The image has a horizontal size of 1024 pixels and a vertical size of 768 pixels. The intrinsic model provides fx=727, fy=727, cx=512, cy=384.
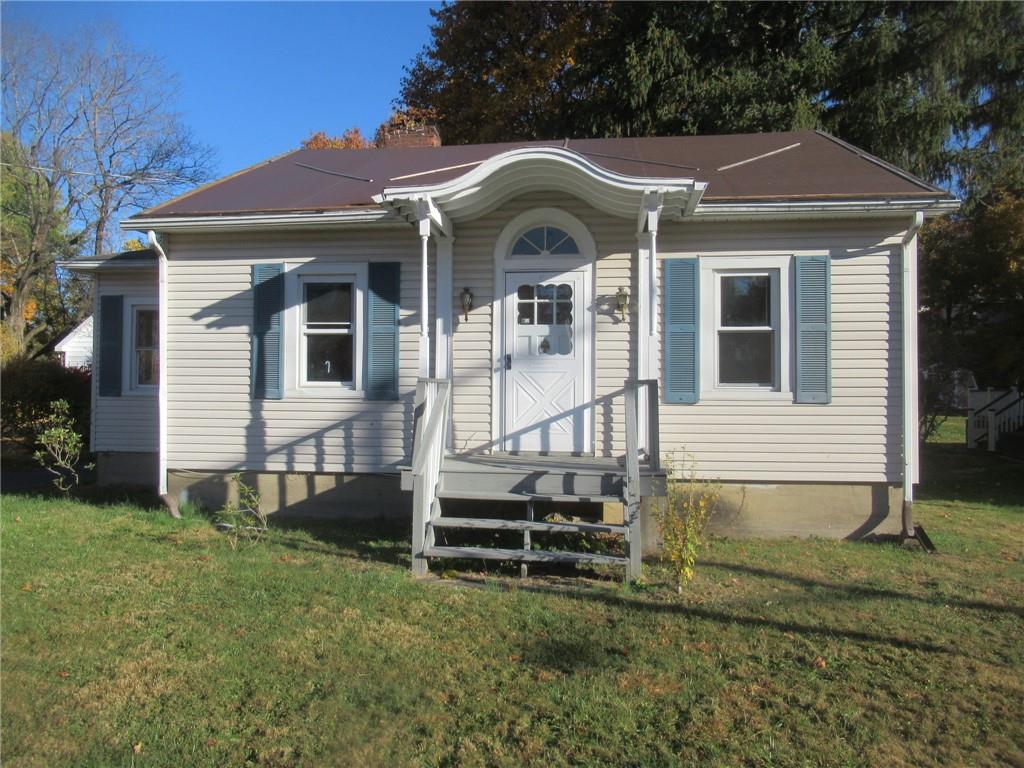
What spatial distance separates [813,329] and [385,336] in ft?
14.5

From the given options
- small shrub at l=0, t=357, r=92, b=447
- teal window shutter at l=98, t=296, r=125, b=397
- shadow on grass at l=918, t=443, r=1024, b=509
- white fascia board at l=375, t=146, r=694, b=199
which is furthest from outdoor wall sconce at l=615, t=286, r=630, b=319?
small shrub at l=0, t=357, r=92, b=447

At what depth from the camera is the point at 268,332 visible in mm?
7996

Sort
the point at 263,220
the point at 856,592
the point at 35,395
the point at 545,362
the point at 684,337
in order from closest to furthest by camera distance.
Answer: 1. the point at 856,592
2. the point at 684,337
3. the point at 545,362
4. the point at 263,220
5. the point at 35,395

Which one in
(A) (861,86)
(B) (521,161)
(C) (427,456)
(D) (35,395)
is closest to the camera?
(C) (427,456)

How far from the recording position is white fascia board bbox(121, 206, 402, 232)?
7535 millimetres

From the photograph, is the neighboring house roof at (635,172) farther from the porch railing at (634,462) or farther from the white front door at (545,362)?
the porch railing at (634,462)

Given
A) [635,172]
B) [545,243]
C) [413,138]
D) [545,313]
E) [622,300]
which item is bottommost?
[545,313]

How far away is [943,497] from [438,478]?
25.2ft

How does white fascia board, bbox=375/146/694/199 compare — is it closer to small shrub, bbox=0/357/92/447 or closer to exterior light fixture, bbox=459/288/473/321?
exterior light fixture, bbox=459/288/473/321

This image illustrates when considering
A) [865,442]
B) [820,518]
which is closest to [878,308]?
[865,442]

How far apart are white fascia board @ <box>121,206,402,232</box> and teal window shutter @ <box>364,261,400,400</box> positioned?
1.81 feet

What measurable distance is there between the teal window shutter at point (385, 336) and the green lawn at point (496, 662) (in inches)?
78.6

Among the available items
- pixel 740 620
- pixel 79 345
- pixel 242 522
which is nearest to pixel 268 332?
pixel 242 522

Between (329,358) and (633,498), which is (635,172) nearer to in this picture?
(633,498)
